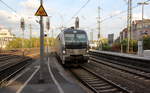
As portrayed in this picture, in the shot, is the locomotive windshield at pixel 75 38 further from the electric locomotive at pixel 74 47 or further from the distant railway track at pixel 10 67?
the distant railway track at pixel 10 67

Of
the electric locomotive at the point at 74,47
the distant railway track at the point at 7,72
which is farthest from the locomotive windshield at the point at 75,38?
the distant railway track at the point at 7,72

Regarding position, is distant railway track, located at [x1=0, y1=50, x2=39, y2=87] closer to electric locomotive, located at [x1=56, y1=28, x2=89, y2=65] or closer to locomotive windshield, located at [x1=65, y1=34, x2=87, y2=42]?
electric locomotive, located at [x1=56, y1=28, x2=89, y2=65]

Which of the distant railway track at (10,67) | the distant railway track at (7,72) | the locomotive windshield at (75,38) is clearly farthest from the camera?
the locomotive windshield at (75,38)

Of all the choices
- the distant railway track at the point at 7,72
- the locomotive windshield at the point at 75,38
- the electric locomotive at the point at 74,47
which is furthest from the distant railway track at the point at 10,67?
the locomotive windshield at the point at 75,38

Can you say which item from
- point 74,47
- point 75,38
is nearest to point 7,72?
point 74,47

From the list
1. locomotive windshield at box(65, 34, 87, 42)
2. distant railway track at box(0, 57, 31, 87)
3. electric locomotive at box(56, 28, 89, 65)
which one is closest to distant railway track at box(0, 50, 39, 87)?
distant railway track at box(0, 57, 31, 87)

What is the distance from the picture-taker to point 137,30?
9556 centimetres

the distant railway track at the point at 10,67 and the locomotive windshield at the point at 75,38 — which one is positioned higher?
the locomotive windshield at the point at 75,38

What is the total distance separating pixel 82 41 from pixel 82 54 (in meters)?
1.17

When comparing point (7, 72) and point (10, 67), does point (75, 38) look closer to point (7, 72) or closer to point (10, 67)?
point (10, 67)

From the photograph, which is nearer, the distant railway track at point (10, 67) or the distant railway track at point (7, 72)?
the distant railway track at point (7, 72)

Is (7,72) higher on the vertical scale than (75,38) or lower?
lower

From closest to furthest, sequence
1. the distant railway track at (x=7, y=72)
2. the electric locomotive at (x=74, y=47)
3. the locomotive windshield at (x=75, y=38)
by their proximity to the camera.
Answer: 1. the distant railway track at (x=7, y=72)
2. the electric locomotive at (x=74, y=47)
3. the locomotive windshield at (x=75, y=38)

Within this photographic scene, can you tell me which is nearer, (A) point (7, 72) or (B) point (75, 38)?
(A) point (7, 72)
